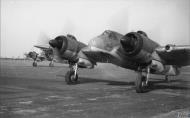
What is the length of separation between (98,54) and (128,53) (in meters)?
3.02

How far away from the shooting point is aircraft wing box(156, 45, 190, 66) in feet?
45.4

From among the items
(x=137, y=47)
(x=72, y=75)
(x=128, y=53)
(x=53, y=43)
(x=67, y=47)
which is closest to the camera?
(x=137, y=47)

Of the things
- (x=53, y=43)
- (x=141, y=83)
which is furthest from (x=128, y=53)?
(x=53, y=43)

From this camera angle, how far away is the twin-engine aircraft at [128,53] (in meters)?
13.8

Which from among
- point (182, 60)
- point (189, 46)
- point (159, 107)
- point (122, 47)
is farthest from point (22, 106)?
point (182, 60)

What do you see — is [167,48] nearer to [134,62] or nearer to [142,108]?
[134,62]

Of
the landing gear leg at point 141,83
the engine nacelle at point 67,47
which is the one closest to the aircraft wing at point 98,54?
the engine nacelle at point 67,47

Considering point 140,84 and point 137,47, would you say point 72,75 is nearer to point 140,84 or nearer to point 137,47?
point 140,84

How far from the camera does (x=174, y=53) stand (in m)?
14.2

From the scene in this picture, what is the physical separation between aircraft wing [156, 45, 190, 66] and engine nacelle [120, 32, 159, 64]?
73 centimetres

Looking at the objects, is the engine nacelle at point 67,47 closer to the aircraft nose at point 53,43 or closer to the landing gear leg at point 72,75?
the aircraft nose at point 53,43

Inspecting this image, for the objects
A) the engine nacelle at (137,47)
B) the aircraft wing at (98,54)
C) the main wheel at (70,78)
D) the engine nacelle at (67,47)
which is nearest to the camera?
the engine nacelle at (137,47)

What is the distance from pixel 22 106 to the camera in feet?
29.8

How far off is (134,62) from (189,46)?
297cm
